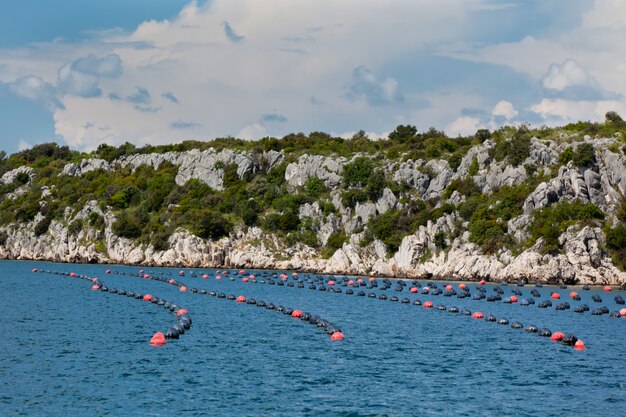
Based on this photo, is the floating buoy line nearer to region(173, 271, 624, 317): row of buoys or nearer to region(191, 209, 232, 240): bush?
region(173, 271, 624, 317): row of buoys

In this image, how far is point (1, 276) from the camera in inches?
6201

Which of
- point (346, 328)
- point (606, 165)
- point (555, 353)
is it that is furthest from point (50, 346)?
point (606, 165)

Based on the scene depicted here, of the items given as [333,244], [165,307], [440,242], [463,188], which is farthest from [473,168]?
[165,307]

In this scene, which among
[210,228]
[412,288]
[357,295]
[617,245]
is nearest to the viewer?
[357,295]

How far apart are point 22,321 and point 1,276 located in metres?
77.3

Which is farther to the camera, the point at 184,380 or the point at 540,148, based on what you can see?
the point at 540,148

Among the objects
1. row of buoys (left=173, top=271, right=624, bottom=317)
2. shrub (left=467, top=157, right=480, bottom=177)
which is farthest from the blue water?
shrub (left=467, top=157, right=480, bottom=177)

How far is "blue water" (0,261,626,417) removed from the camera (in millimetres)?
49156

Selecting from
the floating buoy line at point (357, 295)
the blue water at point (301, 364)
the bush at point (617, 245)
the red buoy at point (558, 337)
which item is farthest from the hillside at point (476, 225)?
the red buoy at point (558, 337)

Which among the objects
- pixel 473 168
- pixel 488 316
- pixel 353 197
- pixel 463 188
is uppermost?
pixel 473 168

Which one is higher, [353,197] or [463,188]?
[463,188]

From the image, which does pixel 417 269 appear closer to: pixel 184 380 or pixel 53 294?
pixel 53 294

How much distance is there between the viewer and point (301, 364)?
62.5m

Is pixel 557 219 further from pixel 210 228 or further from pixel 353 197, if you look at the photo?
pixel 210 228
